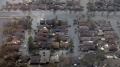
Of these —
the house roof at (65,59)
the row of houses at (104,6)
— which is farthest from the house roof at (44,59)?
the row of houses at (104,6)

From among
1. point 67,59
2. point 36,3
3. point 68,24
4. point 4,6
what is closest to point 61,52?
point 67,59

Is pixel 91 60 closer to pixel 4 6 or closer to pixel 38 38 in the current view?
pixel 38 38

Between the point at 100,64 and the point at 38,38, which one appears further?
the point at 38,38

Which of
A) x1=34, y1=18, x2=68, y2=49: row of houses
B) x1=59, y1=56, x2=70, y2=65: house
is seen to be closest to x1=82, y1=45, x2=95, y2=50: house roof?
x1=34, y1=18, x2=68, y2=49: row of houses

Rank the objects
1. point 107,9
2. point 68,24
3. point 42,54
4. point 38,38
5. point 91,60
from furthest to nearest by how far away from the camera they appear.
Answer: point 107,9
point 68,24
point 38,38
point 42,54
point 91,60

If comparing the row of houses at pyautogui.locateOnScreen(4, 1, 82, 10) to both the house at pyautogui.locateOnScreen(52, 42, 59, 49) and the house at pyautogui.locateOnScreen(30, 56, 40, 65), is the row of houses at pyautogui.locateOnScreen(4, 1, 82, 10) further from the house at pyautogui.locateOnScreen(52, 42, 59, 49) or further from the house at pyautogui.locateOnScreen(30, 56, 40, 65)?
the house at pyautogui.locateOnScreen(30, 56, 40, 65)

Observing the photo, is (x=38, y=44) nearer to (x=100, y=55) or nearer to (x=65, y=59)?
(x=65, y=59)

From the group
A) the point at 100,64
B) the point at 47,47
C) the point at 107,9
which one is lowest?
the point at 100,64
